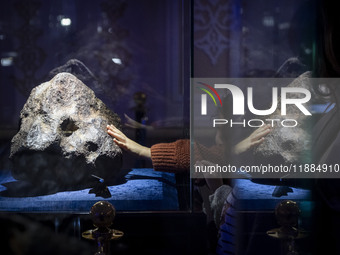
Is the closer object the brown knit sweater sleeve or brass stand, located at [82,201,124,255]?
brass stand, located at [82,201,124,255]

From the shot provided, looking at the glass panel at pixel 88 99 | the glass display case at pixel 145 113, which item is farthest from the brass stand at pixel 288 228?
the glass panel at pixel 88 99

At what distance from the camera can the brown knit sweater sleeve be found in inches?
51.9

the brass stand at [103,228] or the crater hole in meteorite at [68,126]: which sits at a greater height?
the crater hole in meteorite at [68,126]

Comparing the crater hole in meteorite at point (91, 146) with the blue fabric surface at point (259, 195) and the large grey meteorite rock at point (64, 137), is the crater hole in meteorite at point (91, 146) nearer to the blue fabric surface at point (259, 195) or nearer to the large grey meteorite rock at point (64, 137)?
the large grey meteorite rock at point (64, 137)

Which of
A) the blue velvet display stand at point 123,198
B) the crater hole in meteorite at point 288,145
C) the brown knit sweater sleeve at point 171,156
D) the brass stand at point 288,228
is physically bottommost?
the brass stand at point 288,228

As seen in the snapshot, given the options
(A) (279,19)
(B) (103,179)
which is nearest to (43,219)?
(B) (103,179)

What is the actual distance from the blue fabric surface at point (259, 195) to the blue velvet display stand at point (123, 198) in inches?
8.1

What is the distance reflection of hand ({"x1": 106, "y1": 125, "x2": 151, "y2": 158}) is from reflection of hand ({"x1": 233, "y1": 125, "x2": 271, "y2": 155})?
0.92ft

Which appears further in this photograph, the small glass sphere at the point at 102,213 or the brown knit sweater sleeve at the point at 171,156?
the brown knit sweater sleeve at the point at 171,156

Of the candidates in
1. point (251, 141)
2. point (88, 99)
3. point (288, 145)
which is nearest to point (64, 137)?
point (88, 99)

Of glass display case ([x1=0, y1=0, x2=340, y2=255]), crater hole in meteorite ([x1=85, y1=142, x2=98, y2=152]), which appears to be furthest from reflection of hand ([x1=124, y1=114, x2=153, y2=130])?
crater hole in meteorite ([x1=85, y1=142, x2=98, y2=152])

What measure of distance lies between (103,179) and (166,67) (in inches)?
15.6

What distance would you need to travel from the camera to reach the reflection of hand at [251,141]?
1297 mm

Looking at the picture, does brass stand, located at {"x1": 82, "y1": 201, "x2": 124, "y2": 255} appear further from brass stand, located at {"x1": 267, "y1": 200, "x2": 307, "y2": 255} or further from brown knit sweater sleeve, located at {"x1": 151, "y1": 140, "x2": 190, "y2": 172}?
brass stand, located at {"x1": 267, "y1": 200, "x2": 307, "y2": 255}
